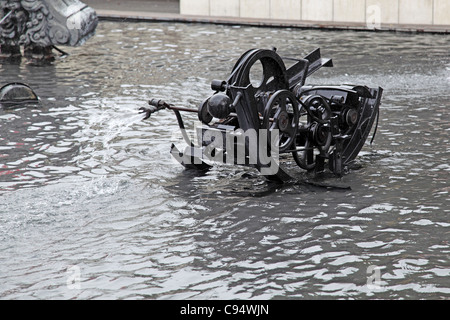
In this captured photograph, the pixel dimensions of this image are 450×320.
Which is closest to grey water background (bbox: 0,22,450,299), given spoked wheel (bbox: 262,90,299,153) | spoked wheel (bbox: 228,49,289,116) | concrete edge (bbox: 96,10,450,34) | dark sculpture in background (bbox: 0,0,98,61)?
spoked wheel (bbox: 262,90,299,153)

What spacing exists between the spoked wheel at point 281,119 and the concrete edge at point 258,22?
11.9m

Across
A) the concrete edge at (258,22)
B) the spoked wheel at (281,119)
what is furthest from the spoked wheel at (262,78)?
the concrete edge at (258,22)

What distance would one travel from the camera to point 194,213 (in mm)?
6980

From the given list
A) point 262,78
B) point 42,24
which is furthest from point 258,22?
point 262,78

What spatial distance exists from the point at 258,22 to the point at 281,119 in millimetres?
13256

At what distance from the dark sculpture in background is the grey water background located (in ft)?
9.27

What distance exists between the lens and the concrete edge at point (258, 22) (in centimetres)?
1841

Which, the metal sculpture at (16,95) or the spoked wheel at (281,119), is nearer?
the spoked wheel at (281,119)

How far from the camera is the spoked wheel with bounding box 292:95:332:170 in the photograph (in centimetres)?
758

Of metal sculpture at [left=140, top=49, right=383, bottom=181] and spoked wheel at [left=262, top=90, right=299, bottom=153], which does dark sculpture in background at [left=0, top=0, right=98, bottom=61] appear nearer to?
metal sculpture at [left=140, top=49, right=383, bottom=181]

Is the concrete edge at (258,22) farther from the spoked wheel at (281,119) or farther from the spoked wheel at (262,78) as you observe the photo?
the spoked wheel at (281,119)

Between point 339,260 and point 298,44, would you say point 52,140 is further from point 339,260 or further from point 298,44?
point 298,44
